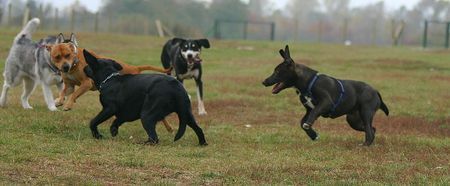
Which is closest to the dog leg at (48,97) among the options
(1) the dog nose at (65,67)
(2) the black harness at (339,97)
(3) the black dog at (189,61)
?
(1) the dog nose at (65,67)

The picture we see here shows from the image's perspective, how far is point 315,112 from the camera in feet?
34.4

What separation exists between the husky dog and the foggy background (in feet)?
140

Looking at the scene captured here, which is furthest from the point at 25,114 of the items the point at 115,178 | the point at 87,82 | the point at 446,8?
the point at 446,8

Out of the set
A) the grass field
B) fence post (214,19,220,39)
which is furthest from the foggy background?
the grass field

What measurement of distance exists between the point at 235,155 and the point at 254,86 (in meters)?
13.0

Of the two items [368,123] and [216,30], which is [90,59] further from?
[216,30]

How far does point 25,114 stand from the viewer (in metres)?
12.7

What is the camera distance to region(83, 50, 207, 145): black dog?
988cm

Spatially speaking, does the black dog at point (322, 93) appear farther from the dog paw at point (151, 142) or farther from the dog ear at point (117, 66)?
the dog ear at point (117, 66)

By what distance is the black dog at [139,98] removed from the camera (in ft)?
32.4

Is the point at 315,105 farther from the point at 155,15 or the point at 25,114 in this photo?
the point at 155,15

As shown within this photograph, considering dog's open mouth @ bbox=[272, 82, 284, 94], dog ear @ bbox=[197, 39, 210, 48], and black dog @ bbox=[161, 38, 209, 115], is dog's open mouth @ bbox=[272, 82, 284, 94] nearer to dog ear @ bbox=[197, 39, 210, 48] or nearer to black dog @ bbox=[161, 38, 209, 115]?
black dog @ bbox=[161, 38, 209, 115]

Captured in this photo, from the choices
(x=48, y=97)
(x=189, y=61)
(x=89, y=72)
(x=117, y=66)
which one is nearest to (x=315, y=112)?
(x=117, y=66)

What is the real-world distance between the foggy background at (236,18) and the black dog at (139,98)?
45.2 meters
